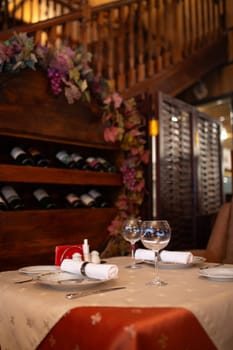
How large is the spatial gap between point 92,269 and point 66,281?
3.0 inches

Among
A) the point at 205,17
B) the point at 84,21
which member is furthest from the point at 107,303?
the point at 205,17

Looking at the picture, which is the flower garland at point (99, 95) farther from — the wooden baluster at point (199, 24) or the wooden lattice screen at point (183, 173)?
the wooden baluster at point (199, 24)

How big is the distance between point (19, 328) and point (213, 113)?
4.61m

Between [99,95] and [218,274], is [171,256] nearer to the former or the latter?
[218,274]

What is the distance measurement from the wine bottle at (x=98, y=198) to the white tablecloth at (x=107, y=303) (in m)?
1.45

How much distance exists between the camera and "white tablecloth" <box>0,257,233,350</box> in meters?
0.76

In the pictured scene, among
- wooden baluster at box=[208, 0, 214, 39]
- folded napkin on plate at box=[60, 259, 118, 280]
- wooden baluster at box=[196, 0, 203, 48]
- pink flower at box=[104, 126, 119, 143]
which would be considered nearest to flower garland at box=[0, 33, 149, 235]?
pink flower at box=[104, 126, 119, 143]

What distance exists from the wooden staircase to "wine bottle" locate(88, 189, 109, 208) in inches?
42.8

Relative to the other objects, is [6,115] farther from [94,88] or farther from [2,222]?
[94,88]

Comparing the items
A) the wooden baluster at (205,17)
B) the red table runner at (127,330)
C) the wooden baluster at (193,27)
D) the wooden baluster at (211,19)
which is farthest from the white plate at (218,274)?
the wooden baluster at (211,19)

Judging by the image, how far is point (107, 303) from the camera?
761 mm

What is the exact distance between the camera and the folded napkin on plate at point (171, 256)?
124cm

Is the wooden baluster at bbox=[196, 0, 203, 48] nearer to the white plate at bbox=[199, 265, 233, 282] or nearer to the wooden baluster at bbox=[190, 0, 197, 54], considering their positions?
the wooden baluster at bbox=[190, 0, 197, 54]

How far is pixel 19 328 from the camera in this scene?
2.70 feet
